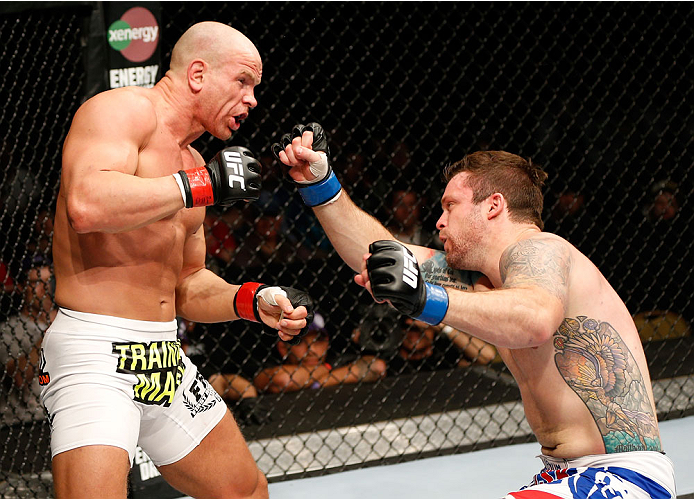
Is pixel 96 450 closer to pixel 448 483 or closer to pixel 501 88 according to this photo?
pixel 448 483

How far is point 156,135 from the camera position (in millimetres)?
1721

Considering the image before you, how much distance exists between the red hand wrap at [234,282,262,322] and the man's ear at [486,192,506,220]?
581 mm

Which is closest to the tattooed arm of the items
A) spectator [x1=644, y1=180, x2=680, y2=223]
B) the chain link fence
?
the chain link fence

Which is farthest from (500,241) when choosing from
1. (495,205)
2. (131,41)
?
(131,41)

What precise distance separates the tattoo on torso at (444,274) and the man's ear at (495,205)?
0.23 metres

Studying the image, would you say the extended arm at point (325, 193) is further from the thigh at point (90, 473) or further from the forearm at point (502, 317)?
the thigh at point (90, 473)

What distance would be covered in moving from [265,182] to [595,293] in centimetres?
240

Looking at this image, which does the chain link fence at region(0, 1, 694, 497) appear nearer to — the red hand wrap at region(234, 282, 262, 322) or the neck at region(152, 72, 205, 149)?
the neck at region(152, 72, 205, 149)

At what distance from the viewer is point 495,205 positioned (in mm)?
1803

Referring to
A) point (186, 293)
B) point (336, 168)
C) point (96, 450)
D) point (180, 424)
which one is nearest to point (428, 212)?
point (336, 168)

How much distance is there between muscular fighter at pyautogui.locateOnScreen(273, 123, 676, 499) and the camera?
1423mm

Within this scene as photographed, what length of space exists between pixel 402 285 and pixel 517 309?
0.75 ft

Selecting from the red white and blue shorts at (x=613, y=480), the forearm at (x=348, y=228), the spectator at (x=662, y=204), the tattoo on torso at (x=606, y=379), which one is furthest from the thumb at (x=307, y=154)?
the spectator at (x=662, y=204)

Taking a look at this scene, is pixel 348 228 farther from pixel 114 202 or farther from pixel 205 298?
pixel 114 202
